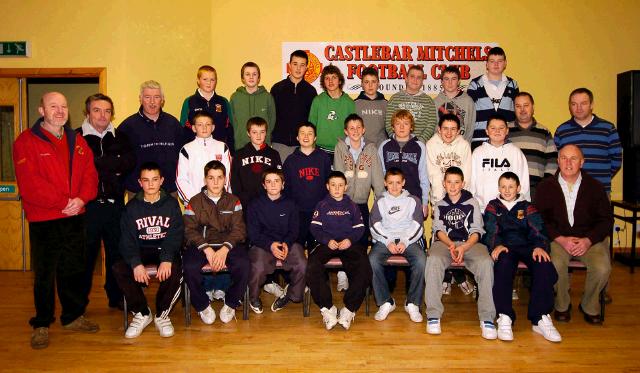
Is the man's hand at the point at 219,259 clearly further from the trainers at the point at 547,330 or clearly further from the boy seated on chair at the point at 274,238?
the trainers at the point at 547,330

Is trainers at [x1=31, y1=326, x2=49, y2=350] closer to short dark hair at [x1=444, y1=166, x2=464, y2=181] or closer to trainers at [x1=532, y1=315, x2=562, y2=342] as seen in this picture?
short dark hair at [x1=444, y1=166, x2=464, y2=181]

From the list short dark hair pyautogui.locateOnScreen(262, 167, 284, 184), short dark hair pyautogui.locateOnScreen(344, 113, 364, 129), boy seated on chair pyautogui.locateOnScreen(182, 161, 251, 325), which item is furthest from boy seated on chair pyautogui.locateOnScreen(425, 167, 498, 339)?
boy seated on chair pyautogui.locateOnScreen(182, 161, 251, 325)

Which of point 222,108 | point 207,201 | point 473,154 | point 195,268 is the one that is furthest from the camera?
point 222,108

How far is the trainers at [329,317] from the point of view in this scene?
3955 millimetres

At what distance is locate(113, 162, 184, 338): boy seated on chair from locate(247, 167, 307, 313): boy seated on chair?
0.61 metres

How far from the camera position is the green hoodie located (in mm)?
5145

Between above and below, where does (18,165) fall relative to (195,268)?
above

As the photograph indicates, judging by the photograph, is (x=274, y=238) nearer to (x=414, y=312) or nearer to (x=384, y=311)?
(x=384, y=311)

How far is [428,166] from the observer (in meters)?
4.74

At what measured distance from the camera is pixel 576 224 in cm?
431

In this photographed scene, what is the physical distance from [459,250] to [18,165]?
335cm

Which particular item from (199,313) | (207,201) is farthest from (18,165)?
(199,313)

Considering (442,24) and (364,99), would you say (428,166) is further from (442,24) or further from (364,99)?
(442,24)

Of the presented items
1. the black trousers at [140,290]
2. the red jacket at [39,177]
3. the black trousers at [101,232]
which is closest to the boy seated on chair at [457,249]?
the black trousers at [140,290]
